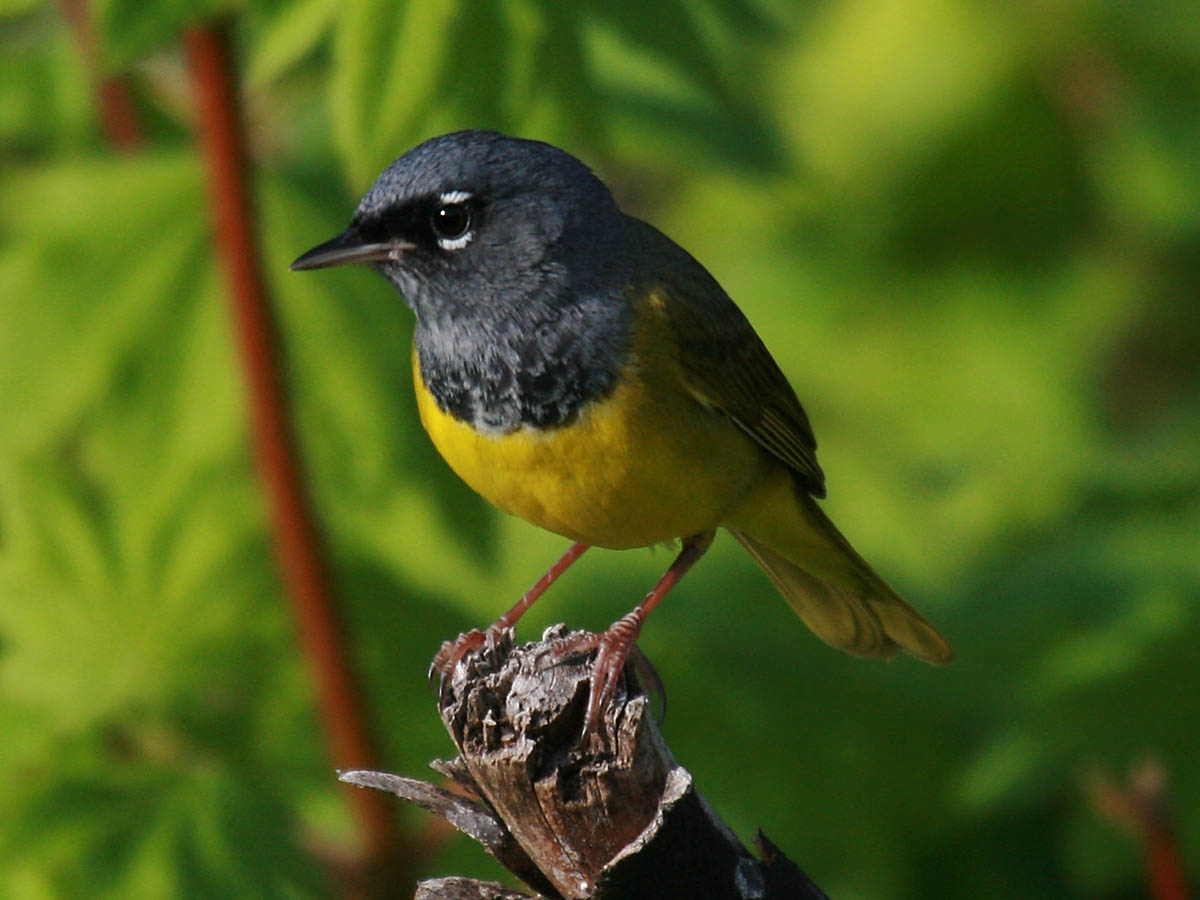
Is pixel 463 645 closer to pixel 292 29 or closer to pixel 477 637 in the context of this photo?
pixel 477 637

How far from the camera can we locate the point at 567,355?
3.54 m

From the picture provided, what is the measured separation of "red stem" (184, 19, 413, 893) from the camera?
3857mm

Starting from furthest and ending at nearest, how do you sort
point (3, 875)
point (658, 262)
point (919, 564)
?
1. point (919, 564)
2. point (3, 875)
3. point (658, 262)

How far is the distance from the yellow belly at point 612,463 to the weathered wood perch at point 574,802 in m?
0.47

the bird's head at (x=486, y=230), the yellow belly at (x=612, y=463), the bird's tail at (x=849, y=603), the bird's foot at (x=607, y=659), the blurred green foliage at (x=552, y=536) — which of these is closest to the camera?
the bird's foot at (x=607, y=659)

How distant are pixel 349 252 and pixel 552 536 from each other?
1.74 metres

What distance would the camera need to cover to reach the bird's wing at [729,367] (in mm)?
3730

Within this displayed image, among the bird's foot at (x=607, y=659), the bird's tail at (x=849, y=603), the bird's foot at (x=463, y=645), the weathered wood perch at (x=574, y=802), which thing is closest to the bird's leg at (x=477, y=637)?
the bird's foot at (x=463, y=645)

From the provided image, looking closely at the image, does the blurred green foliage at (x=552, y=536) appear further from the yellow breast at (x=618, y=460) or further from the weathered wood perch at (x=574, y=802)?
the weathered wood perch at (x=574, y=802)

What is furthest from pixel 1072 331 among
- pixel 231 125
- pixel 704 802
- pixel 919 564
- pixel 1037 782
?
pixel 704 802

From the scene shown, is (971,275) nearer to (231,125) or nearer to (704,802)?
(231,125)

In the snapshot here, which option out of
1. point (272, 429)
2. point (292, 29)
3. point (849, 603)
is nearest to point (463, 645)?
point (272, 429)

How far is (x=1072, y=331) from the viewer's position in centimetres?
672

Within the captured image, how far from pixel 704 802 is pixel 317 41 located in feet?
5.73
